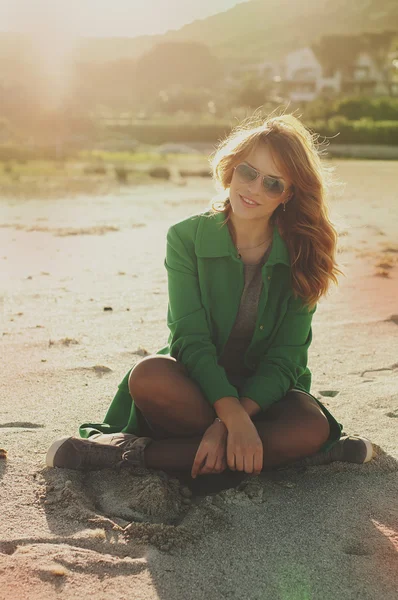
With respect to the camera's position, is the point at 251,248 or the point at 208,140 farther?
the point at 208,140

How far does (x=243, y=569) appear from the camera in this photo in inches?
100

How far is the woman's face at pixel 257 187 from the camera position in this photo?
3283mm

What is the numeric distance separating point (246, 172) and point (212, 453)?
3.88 feet

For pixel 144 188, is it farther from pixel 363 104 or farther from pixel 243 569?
pixel 363 104

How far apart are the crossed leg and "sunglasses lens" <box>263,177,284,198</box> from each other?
2.69 ft

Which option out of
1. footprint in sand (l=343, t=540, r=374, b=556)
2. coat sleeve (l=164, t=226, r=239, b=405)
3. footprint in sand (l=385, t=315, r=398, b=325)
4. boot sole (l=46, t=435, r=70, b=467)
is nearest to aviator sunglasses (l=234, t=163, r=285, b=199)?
coat sleeve (l=164, t=226, r=239, b=405)

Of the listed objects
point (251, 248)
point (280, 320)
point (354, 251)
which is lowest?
point (354, 251)

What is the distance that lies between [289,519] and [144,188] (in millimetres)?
13855

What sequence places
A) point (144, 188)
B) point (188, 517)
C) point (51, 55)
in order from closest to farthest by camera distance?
point (188, 517) < point (144, 188) < point (51, 55)

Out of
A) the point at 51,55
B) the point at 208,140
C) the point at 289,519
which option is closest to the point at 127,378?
the point at 289,519

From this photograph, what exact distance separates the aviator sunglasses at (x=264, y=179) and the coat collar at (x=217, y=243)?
224 millimetres

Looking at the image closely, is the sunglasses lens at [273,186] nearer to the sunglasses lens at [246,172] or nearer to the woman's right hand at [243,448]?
the sunglasses lens at [246,172]

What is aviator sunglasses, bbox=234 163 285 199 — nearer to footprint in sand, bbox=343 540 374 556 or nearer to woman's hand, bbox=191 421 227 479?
woman's hand, bbox=191 421 227 479

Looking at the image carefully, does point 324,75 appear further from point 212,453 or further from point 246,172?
point 212,453
